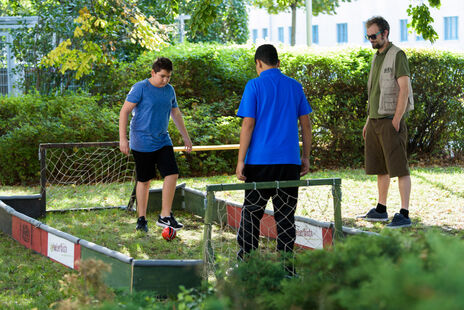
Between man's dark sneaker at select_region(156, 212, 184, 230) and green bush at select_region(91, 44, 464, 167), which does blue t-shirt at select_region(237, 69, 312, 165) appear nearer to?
man's dark sneaker at select_region(156, 212, 184, 230)

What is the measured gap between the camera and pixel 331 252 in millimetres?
2697

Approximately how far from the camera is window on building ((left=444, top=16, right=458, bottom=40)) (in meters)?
39.4

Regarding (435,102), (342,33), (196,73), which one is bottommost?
(435,102)

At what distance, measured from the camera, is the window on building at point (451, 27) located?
39438mm

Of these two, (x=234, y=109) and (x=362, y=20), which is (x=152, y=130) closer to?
(x=234, y=109)

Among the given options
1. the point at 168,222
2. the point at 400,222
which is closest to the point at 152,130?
the point at 168,222

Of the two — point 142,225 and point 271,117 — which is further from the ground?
point 271,117

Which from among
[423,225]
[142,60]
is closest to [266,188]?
[423,225]

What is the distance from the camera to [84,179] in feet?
32.7

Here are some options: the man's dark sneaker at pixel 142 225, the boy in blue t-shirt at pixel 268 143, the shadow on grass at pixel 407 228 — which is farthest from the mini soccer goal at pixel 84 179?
the boy in blue t-shirt at pixel 268 143

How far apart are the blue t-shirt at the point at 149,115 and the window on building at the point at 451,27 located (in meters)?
37.4

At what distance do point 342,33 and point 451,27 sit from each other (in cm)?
770

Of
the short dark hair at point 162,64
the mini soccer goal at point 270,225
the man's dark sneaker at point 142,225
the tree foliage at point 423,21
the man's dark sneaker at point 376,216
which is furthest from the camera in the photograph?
the tree foliage at point 423,21

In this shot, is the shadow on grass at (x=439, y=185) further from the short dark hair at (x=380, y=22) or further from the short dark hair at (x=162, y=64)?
the short dark hair at (x=162, y=64)
